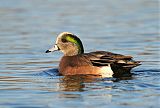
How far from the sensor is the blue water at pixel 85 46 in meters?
10.2

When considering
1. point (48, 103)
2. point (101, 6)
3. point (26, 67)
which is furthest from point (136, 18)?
point (48, 103)

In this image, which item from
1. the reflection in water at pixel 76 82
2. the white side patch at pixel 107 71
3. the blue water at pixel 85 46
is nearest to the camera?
the blue water at pixel 85 46

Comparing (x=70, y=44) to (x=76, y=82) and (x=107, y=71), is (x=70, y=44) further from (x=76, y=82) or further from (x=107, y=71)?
(x=76, y=82)

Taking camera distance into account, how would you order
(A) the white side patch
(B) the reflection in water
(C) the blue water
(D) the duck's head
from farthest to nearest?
(D) the duck's head, (A) the white side patch, (B) the reflection in water, (C) the blue water

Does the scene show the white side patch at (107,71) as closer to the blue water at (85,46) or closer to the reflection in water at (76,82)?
the reflection in water at (76,82)

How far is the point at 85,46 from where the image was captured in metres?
17.3

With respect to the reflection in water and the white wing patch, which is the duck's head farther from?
the white wing patch

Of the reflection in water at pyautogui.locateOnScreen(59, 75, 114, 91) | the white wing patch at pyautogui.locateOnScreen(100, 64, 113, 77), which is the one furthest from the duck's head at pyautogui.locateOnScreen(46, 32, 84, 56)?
the white wing patch at pyautogui.locateOnScreen(100, 64, 113, 77)

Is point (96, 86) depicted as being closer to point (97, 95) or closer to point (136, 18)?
point (97, 95)

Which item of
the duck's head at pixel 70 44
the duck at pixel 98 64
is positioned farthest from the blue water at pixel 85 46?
the duck's head at pixel 70 44


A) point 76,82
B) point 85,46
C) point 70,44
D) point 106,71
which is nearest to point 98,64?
point 106,71

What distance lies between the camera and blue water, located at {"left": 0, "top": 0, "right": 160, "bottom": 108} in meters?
10.2

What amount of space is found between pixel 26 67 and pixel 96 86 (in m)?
3.18

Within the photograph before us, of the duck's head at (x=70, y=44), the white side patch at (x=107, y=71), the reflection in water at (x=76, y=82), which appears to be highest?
the duck's head at (x=70, y=44)
